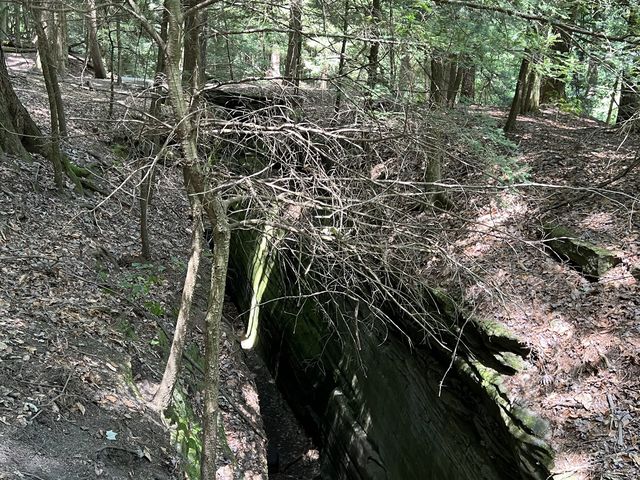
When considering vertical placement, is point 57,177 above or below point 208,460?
above

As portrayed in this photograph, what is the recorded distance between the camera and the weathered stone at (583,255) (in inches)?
247

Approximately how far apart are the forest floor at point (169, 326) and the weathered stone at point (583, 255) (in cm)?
12

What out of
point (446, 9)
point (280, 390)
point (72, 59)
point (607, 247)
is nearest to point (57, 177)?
point (280, 390)

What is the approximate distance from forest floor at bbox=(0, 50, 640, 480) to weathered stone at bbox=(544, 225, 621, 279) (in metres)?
0.12

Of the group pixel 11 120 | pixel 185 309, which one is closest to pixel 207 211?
pixel 185 309

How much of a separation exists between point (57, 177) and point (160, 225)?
105 inches

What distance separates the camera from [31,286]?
6.26 meters

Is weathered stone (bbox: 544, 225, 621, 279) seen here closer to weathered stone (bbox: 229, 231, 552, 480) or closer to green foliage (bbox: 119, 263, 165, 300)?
weathered stone (bbox: 229, 231, 552, 480)

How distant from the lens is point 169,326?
25.1 feet

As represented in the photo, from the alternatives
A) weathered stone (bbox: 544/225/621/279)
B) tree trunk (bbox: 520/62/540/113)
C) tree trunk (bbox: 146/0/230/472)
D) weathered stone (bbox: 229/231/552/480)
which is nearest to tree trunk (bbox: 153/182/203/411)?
tree trunk (bbox: 146/0/230/472)

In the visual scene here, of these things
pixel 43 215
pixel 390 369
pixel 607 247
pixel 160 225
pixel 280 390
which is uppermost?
pixel 607 247

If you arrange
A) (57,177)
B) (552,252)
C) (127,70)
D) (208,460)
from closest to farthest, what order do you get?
(208,460) < (552,252) < (57,177) < (127,70)

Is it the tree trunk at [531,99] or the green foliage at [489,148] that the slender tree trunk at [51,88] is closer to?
the green foliage at [489,148]

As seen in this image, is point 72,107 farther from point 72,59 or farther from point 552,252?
point 552,252
